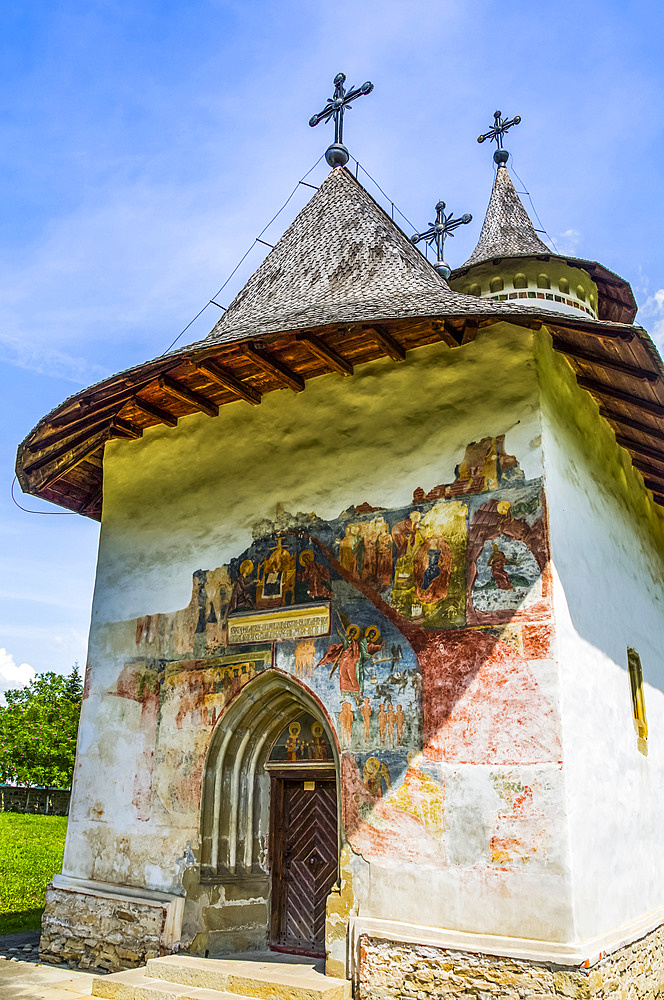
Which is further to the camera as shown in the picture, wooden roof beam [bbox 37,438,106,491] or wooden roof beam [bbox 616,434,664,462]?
wooden roof beam [bbox 37,438,106,491]

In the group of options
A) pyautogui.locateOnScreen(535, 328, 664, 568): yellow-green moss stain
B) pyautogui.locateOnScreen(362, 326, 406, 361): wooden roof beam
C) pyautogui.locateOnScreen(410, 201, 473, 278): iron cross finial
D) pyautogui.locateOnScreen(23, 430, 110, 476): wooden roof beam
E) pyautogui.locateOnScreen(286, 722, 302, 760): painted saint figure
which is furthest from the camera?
pyautogui.locateOnScreen(410, 201, 473, 278): iron cross finial

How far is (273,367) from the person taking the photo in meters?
7.55

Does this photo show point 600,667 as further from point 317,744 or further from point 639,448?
point 639,448

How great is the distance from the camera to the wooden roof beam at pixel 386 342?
698 centimetres

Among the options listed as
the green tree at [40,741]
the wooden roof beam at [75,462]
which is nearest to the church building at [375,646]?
the wooden roof beam at [75,462]

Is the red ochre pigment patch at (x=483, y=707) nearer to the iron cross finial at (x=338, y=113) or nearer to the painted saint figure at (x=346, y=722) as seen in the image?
the painted saint figure at (x=346, y=722)

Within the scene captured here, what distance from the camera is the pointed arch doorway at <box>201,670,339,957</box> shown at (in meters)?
7.48

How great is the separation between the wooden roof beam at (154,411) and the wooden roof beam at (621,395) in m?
4.29

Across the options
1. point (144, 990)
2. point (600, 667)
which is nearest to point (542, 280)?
point (600, 667)

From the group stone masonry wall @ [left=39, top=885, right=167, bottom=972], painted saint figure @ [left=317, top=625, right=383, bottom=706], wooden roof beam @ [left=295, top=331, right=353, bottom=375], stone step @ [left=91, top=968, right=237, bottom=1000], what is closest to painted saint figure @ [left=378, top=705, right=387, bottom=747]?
painted saint figure @ [left=317, top=625, right=383, bottom=706]

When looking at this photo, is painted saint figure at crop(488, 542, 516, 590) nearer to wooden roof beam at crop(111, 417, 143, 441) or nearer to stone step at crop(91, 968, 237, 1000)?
stone step at crop(91, 968, 237, 1000)

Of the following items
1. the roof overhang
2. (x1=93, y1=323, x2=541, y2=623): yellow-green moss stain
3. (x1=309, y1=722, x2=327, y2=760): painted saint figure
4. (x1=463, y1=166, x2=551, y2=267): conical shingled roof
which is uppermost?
(x1=463, y1=166, x2=551, y2=267): conical shingled roof

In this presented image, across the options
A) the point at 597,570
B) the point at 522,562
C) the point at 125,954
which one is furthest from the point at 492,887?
the point at 125,954

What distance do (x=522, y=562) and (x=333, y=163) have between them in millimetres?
6608
